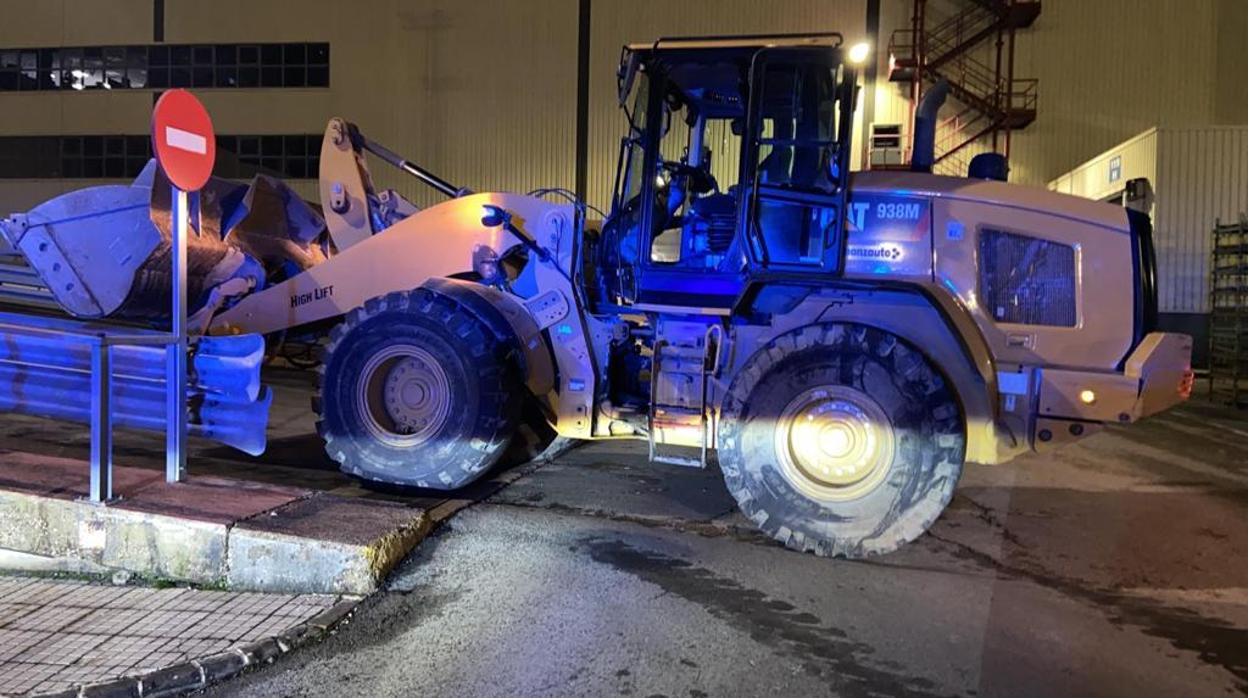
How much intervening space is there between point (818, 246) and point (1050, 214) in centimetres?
143

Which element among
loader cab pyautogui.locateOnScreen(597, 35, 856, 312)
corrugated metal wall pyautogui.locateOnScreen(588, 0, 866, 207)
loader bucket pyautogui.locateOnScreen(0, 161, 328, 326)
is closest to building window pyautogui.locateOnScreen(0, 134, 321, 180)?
corrugated metal wall pyautogui.locateOnScreen(588, 0, 866, 207)

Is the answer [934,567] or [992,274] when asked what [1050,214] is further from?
[934,567]

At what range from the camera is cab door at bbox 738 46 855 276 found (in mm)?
5324

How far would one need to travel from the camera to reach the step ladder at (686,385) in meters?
5.67

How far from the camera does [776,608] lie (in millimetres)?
4445

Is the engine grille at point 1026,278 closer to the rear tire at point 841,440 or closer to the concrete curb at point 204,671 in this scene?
the rear tire at point 841,440

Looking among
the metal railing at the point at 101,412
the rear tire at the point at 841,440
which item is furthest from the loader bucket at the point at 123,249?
the rear tire at the point at 841,440

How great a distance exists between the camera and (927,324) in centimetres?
517

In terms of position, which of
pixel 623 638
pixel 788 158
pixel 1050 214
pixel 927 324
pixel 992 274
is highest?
pixel 788 158

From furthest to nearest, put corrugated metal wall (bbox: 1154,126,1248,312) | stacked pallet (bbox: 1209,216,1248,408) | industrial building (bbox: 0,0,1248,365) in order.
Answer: industrial building (bbox: 0,0,1248,365)
corrugated metal wall (bbox: 1154,126,1248,312)
stacked pallet (bbox: 1209,216,1248,408)

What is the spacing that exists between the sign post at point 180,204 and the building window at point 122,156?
24.5 m

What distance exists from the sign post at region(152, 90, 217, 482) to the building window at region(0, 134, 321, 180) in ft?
80.4

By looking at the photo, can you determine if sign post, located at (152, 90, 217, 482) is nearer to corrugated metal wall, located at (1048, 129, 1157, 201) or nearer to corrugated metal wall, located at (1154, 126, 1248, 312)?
corrugated metal wall, located at (1048, 129, 1157, 201)

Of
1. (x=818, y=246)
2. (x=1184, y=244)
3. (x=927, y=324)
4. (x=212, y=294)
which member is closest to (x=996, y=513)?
(x=927, y=324)
